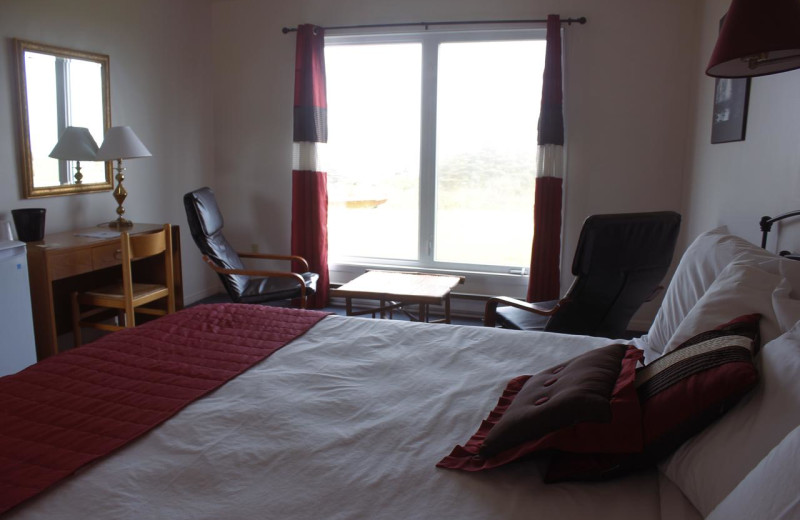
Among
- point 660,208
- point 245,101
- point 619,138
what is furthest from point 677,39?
point 245,101

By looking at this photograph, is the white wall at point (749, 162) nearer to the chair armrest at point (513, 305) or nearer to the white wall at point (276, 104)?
the white wall at point (276, 104)

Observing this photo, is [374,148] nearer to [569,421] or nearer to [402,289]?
[402,289]

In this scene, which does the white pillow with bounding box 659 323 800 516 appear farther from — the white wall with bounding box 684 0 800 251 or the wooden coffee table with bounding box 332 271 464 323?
the wooden coffee table with bounding box 332 271 464 323

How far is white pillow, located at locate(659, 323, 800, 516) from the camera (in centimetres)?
108

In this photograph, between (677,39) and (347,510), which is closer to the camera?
(347,510)

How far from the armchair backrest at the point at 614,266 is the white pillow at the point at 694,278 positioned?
1.99 feet

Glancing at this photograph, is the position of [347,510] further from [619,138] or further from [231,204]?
[231,204]

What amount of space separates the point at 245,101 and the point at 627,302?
3564mm

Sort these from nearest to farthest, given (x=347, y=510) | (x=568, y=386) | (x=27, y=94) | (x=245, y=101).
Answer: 1. (x=347, y=510)
2. (x=568, y=386)
3. (x=27, y=94)
4. (x=245, y=101)

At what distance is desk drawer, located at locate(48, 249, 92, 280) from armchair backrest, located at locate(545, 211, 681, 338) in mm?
2517

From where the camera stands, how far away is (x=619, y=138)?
4332 millimetres

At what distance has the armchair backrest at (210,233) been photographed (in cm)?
404

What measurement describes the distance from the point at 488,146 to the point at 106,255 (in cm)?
279

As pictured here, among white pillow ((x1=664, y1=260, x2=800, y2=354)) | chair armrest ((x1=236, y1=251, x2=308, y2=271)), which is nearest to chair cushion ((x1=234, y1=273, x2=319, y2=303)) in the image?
chair armrest ((x1=236, y1=251, x2=308, y2=271))
